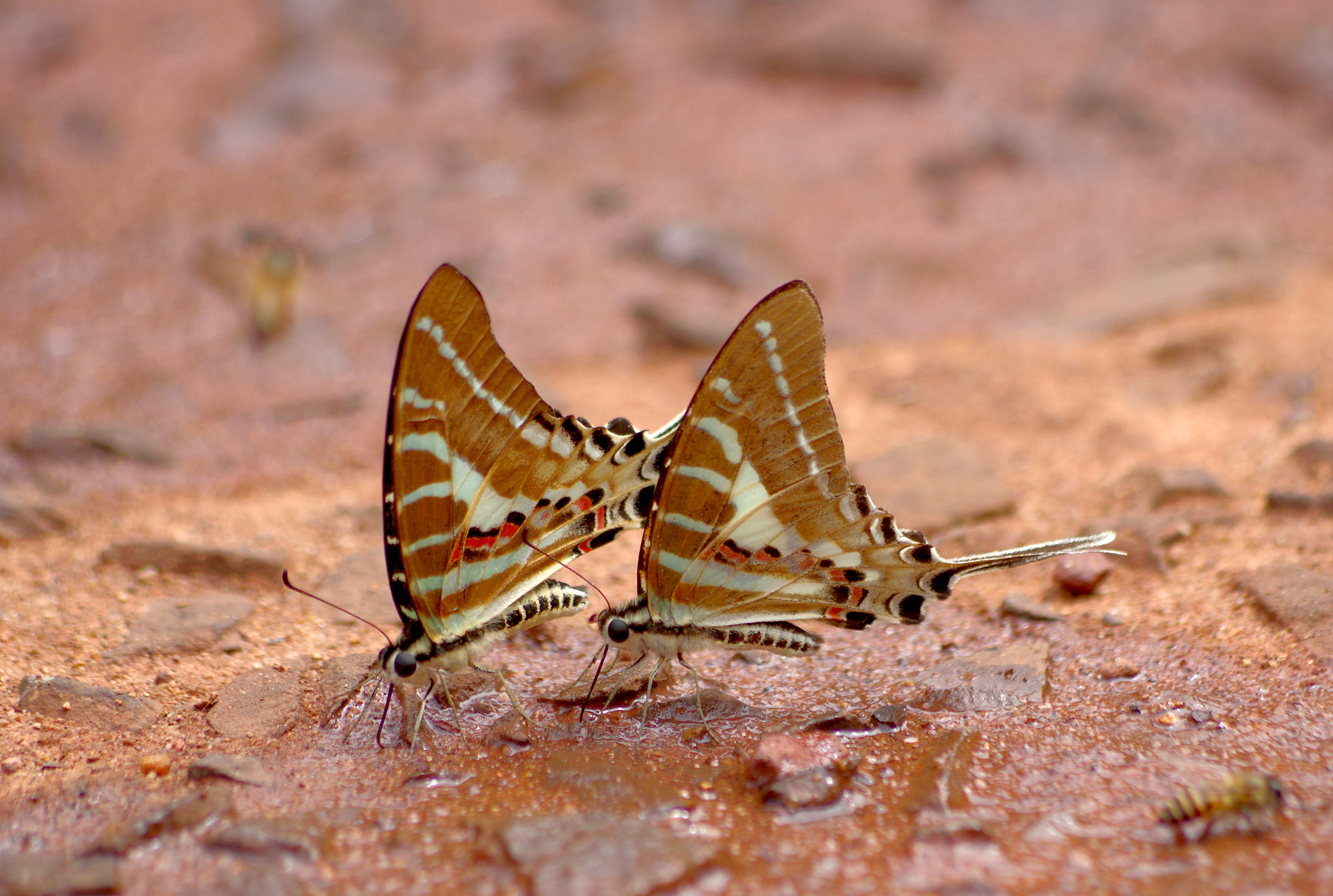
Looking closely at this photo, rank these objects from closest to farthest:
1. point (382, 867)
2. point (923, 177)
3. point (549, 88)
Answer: point (382, 867) → point (923, 177) → point (549, 88)

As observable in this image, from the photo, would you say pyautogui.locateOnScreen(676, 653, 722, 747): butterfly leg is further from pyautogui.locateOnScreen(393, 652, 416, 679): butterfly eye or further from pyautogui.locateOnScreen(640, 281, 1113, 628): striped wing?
pyautogui.locateOnScreen(393, 652, 416, 679): butterfly eye

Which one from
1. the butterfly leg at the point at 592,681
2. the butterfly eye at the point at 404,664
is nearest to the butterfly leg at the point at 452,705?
the butterfly eye at the point at 404,664

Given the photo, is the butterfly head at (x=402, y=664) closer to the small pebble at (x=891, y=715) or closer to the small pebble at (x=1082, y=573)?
the small pebble at (x=891, y=715)

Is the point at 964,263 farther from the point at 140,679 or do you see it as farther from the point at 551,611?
the point at 140,679

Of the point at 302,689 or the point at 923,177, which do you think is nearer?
the point at 302,689

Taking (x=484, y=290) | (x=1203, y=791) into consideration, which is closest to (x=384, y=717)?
(x=1203, y=791)

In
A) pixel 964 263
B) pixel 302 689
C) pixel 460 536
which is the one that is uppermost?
pixel 964 263
